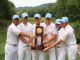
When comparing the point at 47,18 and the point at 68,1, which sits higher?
the point at 68,1

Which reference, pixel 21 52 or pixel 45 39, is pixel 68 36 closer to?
pixel 45 39

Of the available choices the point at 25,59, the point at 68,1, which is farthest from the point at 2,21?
the point at 25,59

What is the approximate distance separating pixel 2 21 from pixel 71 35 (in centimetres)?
3178

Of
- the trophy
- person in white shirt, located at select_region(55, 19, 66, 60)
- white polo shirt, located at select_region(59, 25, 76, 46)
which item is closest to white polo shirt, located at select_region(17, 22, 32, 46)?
the trophy

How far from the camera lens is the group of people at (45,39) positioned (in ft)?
35.1

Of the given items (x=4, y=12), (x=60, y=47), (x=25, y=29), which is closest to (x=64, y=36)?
(x=60, y=47)

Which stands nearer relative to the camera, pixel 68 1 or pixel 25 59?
pixel 25 59

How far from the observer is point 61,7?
66375mm

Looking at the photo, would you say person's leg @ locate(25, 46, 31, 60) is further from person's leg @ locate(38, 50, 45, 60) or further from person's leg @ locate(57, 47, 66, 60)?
person's leg @ locate(57, 47, 66, 60)

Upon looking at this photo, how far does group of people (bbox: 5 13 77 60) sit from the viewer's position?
10.7m

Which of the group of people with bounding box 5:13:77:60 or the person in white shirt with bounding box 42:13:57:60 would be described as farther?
the person in white shirt with bounding box 42:13:57:60

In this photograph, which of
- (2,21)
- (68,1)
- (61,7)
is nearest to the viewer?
(2,21)

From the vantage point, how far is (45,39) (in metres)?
10.8

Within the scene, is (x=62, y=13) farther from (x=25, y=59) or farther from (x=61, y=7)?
(x=25, y=59)
